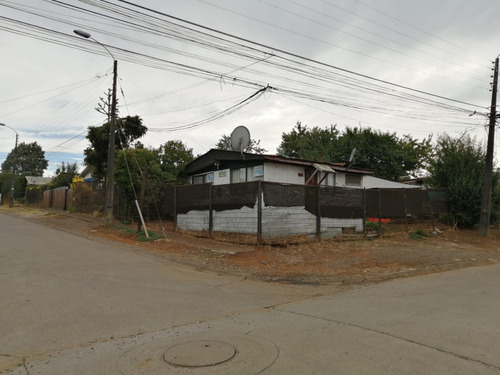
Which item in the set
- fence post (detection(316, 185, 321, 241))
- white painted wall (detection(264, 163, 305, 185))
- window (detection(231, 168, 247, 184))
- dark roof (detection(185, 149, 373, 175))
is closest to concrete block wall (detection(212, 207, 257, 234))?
fence post (detection(316, 185, 321, 241))

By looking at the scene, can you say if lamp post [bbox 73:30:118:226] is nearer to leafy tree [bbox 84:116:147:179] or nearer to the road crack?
leafy tree [bbox 84:116:147:179]

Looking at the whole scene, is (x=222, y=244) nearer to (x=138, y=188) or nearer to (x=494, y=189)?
(x=138, y=188)

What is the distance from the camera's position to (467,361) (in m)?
3.73

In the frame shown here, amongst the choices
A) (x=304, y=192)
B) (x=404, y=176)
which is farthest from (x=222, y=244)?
(x=404, y=176)

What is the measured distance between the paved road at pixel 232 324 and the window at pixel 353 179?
11.5 m

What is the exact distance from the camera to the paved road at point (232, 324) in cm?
377

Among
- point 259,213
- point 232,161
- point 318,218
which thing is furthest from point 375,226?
point 232,161

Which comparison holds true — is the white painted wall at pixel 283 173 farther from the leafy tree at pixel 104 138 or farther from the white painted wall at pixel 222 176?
the leafy tree at pixel 104 138

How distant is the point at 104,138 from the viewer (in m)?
24.5

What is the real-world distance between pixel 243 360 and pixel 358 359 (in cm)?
118

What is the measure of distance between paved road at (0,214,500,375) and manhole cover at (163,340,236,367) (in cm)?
1

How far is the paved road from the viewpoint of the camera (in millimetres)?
3768

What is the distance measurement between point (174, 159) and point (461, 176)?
51.3ft

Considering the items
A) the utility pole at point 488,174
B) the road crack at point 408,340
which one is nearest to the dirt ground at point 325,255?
the utility pole at point 488,174
